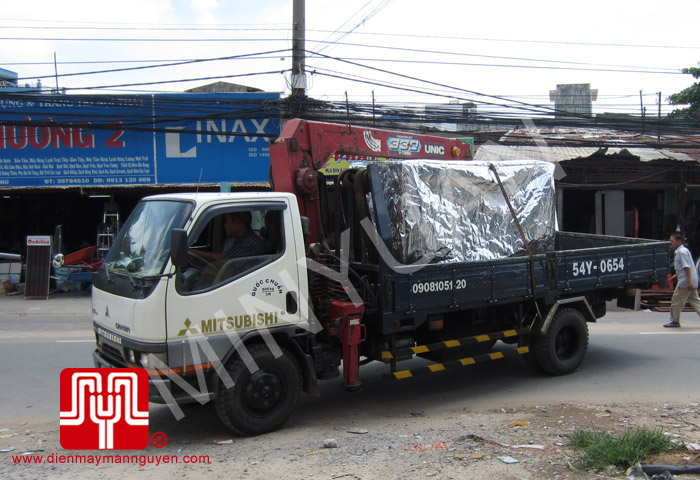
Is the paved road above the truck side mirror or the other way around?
the other way around

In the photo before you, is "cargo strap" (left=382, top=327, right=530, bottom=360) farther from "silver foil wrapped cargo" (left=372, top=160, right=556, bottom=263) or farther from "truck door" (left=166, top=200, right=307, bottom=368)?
"truck door" (left=166, top=200, right=307, bottom=368)

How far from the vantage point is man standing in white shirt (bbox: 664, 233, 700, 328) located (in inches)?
390

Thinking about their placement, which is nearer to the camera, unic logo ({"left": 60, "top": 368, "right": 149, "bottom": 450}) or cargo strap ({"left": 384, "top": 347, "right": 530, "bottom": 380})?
unic logo ({"left": 60, "top": 368, "right": 149, "bottom": 450})

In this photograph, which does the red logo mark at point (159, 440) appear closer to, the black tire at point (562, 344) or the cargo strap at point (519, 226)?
the cargo strap at point (519, 226)

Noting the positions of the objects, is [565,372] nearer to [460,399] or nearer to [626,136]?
[460,399]

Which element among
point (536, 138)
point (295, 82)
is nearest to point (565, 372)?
point (295, 82)

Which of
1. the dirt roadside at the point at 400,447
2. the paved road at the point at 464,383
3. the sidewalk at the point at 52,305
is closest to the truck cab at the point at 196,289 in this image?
the dirt roadside at the point at 400,447

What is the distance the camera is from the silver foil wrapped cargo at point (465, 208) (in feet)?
18.9

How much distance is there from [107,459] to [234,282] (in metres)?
1.79

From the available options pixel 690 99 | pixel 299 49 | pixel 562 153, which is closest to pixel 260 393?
pixel 299 49

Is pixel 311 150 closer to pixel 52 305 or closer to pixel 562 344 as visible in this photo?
pixel 562 344

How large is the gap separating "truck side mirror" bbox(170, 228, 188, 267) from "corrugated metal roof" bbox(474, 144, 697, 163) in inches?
508

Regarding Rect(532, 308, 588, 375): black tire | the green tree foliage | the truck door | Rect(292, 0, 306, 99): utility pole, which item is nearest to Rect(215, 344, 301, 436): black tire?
the truck door

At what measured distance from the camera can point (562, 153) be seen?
54.5ft
